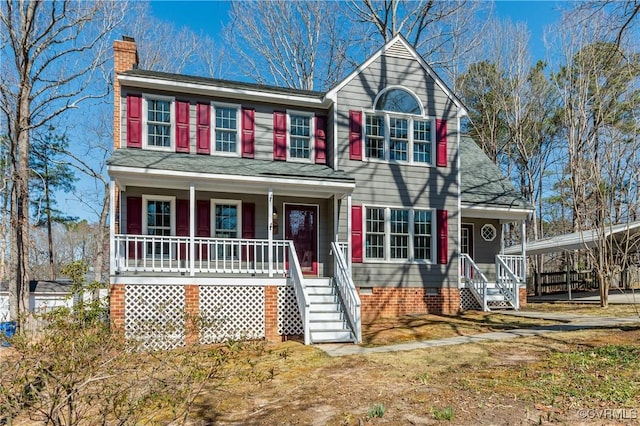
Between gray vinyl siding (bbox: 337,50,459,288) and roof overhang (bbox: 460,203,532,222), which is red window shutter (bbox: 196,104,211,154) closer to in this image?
gray vinyl siding (bbox: 337,50,459,288)

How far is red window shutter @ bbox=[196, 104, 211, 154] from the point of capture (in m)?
12.6

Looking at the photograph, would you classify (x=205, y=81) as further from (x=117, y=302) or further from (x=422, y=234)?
(x=422, y=234)

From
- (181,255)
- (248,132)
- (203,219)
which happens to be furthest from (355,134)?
(181,255)

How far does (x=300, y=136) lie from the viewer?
13531 millimetres

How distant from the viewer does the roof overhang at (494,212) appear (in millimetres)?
14922

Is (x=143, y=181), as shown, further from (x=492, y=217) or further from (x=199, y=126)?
(x=492, y=217)

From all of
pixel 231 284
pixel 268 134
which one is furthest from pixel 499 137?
pixel 231 284

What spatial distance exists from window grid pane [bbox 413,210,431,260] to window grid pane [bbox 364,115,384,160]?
2.16m

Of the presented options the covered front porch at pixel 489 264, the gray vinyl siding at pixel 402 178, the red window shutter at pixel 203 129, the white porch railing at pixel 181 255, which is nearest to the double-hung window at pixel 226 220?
the white porch railing at pixel 181 255

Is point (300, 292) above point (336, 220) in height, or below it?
below

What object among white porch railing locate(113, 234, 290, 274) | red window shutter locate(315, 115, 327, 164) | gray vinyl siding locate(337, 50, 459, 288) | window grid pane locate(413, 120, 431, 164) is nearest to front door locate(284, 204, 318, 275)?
white porch railing locate(113, 234, 290, 274)

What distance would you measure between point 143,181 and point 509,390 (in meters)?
9.03

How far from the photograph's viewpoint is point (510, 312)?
13.9 meters

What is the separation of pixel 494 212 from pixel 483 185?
1.14 meters
